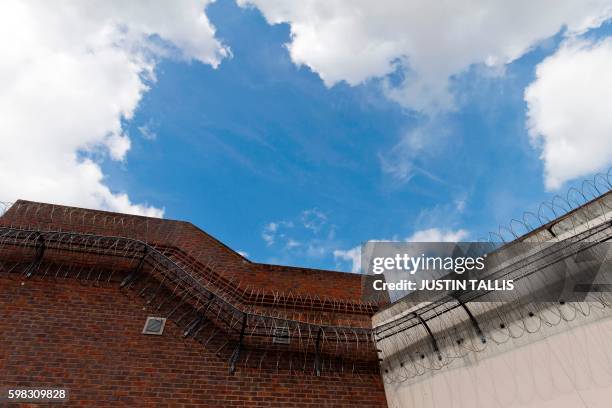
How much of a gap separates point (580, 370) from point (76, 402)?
23.4 ft

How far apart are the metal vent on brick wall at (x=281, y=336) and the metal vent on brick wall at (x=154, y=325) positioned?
2164 mm

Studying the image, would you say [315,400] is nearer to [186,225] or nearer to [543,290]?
[543,290]

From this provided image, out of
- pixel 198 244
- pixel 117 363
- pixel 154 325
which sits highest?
pixel 198 244

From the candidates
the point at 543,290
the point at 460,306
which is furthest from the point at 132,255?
the point at 543,290

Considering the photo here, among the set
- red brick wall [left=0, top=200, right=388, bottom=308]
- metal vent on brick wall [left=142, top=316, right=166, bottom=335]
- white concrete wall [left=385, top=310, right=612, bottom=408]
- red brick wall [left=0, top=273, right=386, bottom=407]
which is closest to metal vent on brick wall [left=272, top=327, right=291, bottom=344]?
red brick wall [left=0, top=273, right=386, bottom=407]

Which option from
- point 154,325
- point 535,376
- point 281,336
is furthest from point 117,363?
point 535,376

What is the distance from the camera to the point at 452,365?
20.6ft

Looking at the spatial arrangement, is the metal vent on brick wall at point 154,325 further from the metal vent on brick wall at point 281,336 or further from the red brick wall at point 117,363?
the metal vent on brick wall at point 281,336

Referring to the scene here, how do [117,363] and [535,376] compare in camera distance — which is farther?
[117,363]

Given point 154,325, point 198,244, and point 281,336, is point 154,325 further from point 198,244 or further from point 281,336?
point 281,336

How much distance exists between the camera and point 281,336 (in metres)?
7.46

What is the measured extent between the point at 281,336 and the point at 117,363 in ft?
9.70

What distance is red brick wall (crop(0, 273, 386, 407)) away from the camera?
19.6 feet

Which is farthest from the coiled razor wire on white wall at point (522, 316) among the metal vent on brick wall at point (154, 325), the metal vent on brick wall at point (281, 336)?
the metal vent on brick wall at point (154, 325)
